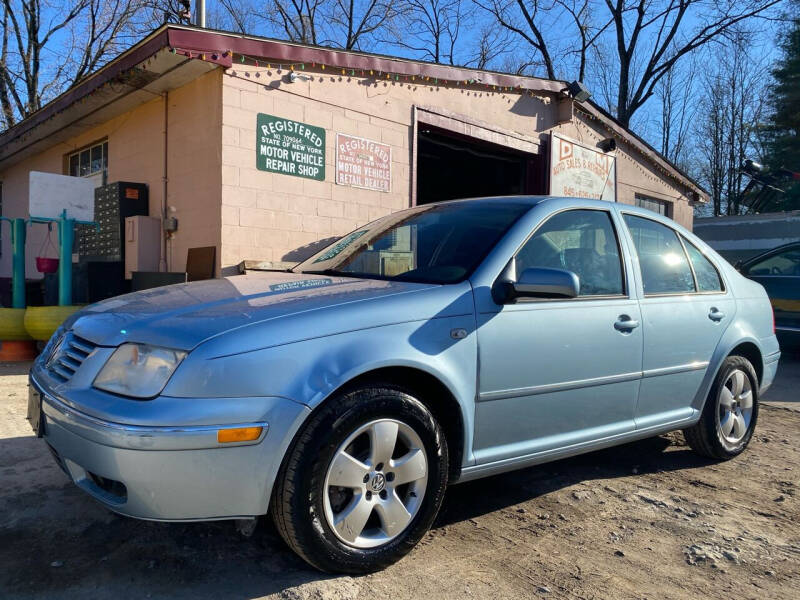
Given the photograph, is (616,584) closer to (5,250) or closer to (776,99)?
(5,250)

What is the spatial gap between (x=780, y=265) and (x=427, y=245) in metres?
7.89

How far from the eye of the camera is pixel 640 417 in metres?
3.51

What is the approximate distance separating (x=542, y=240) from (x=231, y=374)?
5.89 feet

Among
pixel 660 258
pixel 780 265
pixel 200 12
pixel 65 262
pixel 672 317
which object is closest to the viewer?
pixel 672 317

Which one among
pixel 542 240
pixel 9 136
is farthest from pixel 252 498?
pixel 9 136

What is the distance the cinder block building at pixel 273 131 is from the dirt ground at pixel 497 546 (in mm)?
3918

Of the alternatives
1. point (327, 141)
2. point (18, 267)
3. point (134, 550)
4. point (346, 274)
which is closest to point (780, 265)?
point (327, 141)

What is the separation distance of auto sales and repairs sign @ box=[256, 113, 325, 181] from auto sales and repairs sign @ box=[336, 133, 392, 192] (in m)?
0.30

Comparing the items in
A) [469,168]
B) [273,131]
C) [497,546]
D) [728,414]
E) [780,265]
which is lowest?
[497,546]

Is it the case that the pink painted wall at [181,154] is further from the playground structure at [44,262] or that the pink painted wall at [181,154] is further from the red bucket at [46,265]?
the red bucket at [46,265]

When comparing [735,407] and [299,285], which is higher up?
[299,285]

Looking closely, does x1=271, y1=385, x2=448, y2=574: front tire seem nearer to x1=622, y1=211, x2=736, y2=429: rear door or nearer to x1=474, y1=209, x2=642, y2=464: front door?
x1=474, y1=209, x2=642, y2=464: front door

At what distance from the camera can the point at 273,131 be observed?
282 inches

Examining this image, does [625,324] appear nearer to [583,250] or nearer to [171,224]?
[583,250]
